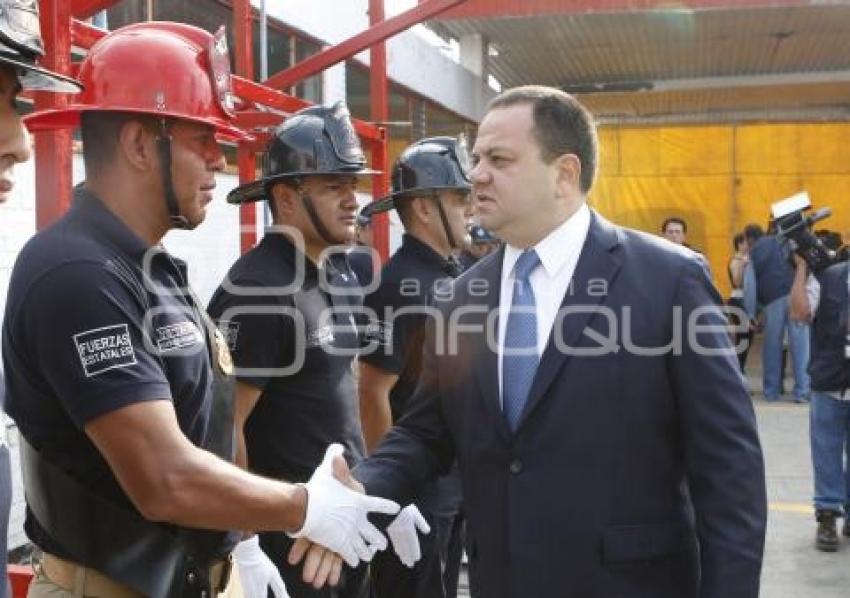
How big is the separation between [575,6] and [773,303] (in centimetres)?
563

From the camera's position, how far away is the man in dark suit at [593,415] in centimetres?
234

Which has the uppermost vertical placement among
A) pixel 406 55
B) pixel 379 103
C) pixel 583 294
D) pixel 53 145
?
pixel 406 55

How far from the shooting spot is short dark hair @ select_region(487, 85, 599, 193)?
104 inches

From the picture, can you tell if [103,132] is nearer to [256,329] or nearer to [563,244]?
[256,329]

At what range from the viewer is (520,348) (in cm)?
254

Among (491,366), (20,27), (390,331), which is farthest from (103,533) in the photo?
(390,331)

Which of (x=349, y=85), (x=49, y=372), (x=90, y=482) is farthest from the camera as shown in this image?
(x=349, y=85)

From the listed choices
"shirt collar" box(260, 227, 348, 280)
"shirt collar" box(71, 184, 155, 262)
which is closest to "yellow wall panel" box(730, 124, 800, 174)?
"shirt collar" box(260, 227, 348, 280)

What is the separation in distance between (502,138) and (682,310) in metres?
0.63

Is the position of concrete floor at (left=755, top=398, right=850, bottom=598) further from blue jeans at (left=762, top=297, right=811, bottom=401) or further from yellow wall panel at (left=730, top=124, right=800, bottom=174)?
yellow wall panel at (left=730, top=124, right=800, bottom=174)

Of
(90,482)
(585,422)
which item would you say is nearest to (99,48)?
(90,482)

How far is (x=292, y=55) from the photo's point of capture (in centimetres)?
1019

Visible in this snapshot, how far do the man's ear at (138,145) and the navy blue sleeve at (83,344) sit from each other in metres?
0.37

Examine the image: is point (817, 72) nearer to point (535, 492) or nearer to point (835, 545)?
point (835, 545)
